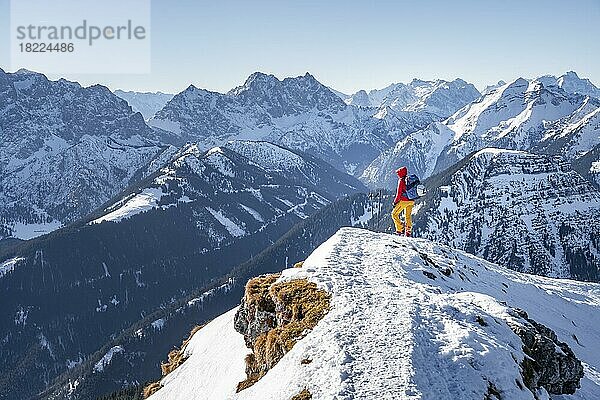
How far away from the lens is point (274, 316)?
31.8m

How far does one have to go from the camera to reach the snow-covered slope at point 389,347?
65.4 ft

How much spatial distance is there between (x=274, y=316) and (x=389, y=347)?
1173cm

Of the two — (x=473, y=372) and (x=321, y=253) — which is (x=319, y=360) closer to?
(x=473, y=372)

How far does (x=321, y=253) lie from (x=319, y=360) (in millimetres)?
18629

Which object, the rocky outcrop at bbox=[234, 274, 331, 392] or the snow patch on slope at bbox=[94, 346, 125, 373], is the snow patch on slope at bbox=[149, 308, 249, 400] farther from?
the snow patch on slope at bbox=[94, 346, 125, 373]

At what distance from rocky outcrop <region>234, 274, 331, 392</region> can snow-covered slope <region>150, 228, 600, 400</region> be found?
2.99 feet

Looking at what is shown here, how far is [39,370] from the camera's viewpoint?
625ft

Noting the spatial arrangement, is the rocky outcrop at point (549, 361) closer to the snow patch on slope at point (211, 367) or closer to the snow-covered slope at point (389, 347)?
the snow-covered slope at point (389, 347)

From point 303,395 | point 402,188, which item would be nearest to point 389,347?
point 303,395

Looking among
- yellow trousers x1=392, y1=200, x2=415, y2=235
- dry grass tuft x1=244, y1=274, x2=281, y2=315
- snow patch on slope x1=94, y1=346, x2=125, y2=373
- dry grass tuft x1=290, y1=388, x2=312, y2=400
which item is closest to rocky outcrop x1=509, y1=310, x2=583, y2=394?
dry grass tuft x1=290, y1=388, x2=312, y2=400

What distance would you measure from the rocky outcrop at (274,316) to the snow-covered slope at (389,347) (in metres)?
0.91

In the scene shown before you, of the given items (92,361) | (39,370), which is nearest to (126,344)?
(92,361)

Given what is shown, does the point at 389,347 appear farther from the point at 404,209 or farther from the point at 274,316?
the point at 404,209

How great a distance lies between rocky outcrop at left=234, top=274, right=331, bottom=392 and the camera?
25.3 metres
